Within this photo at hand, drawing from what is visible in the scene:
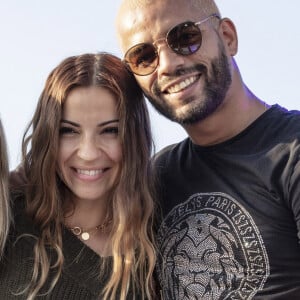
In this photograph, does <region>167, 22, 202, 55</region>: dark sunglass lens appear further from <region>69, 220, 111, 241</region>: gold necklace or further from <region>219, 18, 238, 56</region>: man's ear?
<region>69, 220, 111, 241</region>: gold necklace

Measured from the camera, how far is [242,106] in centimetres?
329

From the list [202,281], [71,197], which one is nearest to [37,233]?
[71,197]

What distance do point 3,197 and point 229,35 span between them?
1.67 meters

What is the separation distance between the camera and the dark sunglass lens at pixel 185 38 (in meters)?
3.17

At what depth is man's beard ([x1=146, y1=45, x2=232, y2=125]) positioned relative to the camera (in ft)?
10.6

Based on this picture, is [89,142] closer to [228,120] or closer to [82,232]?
[82,232]

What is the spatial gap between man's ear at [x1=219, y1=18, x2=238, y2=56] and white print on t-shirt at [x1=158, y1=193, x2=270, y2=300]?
3.17ft

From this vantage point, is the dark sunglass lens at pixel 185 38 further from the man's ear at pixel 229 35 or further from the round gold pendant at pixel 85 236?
the round gold pendant at pixel 85 236

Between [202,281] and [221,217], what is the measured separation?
0.35 meters

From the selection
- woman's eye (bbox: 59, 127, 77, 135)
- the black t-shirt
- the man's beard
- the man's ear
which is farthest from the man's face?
woman's eye (bbox: 59, 127, 77, 135)

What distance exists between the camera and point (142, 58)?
128 inches

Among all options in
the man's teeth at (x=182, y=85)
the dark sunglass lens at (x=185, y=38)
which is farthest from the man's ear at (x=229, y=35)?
the man's teeth at (x=182, y=85)

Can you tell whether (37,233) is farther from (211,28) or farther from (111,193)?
(211,28)

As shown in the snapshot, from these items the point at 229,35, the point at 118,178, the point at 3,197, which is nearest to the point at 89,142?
the point at 118,178
